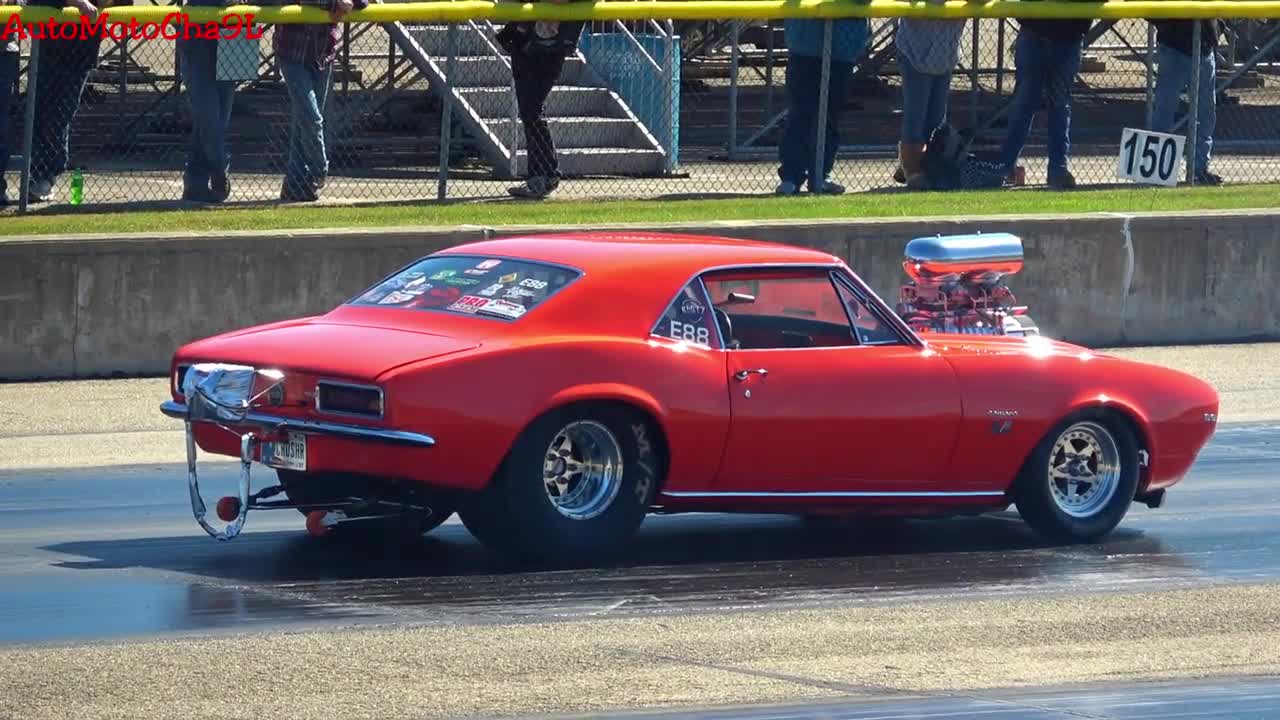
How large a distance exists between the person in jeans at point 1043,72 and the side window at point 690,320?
9464 mm

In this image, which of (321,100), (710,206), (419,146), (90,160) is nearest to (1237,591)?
(710,206)

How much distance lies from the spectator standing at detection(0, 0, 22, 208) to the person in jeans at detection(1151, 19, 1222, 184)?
857cm

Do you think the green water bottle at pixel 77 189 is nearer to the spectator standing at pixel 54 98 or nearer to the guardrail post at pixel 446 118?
the spectator standing at pixel 54 98

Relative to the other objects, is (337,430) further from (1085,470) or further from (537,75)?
(537,75)

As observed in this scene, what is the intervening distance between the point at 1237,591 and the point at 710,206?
26.7 ft

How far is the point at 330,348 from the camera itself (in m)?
8.41

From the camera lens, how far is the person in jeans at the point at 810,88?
16859 mm

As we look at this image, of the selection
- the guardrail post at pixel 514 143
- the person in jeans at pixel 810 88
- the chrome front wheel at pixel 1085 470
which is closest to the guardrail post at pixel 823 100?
the person in jeans at pixel 810 88

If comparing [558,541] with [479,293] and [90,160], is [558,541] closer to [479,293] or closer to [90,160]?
[479,293]

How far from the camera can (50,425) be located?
12.1m

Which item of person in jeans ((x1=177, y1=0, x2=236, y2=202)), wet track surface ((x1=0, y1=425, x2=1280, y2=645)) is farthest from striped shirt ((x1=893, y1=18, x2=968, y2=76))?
wet track surface ((x1=0, y1=425, x2=1280, y2=645))

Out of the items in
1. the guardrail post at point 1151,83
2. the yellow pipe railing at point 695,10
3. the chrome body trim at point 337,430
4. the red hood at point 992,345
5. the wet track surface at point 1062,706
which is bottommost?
the wet track surface at point 1062,706

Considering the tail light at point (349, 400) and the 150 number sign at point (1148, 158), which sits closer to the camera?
the tail light at point (349, 400)

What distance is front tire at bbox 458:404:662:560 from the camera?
329 inches
